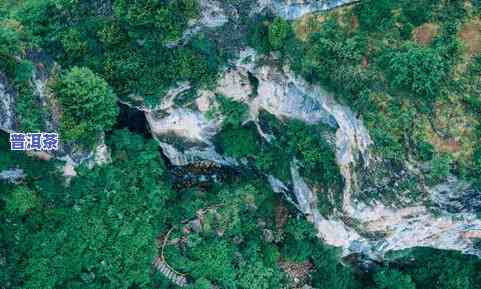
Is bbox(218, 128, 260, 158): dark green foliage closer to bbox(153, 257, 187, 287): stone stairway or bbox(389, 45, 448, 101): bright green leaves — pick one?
bbox(153, 257, 187, 287): stone stairway

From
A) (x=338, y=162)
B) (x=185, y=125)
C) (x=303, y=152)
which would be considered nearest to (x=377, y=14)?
(x=338, y=162)

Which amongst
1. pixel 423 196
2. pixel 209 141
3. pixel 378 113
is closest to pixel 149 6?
pixel 209 141

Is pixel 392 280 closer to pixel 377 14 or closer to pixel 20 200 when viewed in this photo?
pixel 377 14

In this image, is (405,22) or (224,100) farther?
(224,100)

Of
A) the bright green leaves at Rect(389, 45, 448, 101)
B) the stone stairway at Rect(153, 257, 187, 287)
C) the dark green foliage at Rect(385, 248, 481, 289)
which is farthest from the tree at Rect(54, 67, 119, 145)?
the dark green foliage at Rect(385, 248, 481, 289)

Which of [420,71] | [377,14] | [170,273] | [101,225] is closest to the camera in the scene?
[420,71]

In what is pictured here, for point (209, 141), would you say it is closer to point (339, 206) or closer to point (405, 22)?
point (339, 206)
